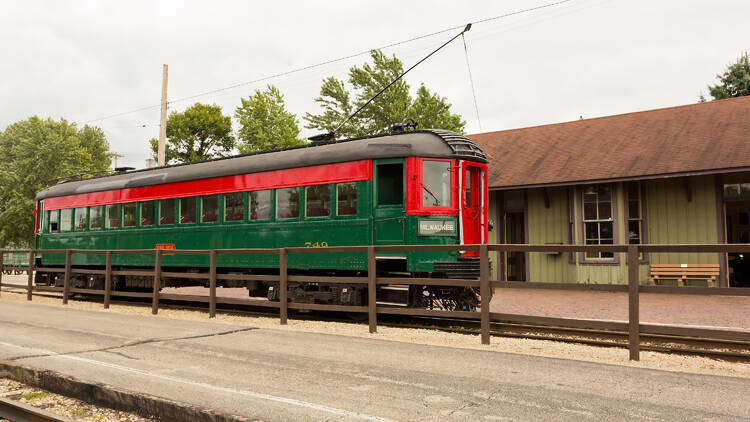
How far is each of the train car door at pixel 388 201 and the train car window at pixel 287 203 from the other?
6.23 feet

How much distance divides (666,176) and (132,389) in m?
13.6

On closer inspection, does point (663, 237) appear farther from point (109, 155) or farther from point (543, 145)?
point (109, 155)

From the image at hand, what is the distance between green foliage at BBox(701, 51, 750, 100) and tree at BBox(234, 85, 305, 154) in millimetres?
23679

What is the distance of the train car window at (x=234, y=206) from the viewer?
12.1 m

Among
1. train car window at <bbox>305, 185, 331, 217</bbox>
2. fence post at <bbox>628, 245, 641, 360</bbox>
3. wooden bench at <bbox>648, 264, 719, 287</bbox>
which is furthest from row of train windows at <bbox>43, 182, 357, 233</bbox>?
wooden bench at <bbox>648, 264, 719, 287</bbox>

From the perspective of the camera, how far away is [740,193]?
15.0m

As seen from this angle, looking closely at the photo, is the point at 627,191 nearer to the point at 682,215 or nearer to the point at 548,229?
the point at 682,215

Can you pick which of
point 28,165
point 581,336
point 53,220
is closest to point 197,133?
point 28,165

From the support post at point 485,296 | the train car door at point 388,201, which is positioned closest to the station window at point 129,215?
the train car door at point 388,201

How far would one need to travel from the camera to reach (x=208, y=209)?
1281cm

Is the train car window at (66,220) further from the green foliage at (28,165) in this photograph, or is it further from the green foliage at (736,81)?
the green foliage at (736,81)

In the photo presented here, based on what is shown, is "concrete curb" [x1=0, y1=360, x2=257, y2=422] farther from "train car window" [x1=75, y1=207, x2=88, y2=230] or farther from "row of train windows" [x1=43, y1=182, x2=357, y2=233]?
"train car window" [x1=75, y1=207, x2=88, y2=230]

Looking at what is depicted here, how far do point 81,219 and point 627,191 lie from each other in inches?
606

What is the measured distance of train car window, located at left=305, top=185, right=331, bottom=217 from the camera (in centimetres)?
1055
